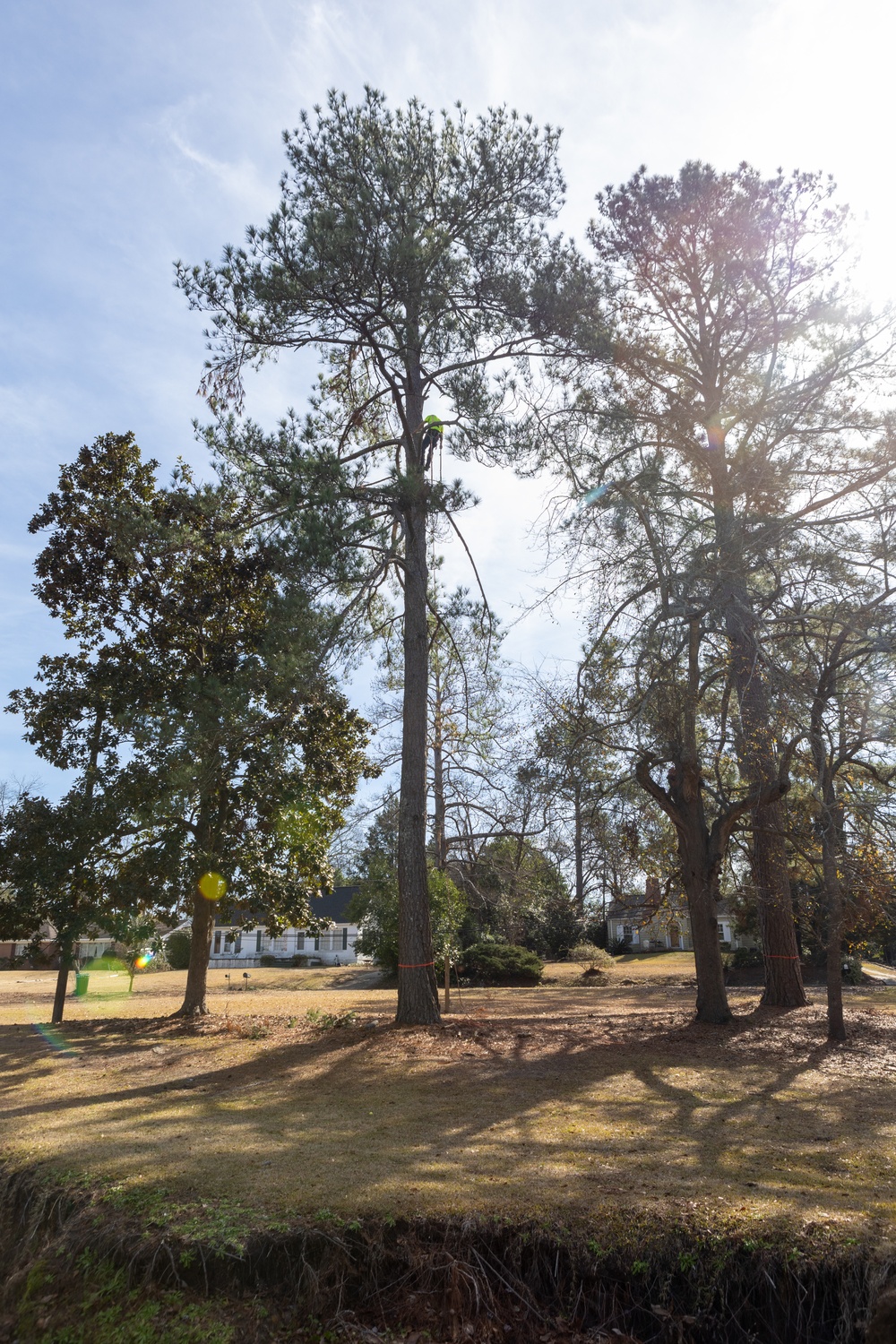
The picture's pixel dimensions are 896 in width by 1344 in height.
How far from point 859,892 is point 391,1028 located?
637 cm

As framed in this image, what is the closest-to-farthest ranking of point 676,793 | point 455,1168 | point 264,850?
point 455,1168 → point 676,793 → point 264,850

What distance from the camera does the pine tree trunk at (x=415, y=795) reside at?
1238 cm

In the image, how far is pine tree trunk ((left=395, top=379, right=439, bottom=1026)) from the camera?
487 inches

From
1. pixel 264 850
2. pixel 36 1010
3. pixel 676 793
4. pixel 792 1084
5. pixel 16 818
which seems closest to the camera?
pixel 792 1084

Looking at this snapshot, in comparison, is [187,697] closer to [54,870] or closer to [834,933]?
[54,870]

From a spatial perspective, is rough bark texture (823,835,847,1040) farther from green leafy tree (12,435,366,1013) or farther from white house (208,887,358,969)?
white house (208,887,358,969)

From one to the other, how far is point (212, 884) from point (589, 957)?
19077 millimetres

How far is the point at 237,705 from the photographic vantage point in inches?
438

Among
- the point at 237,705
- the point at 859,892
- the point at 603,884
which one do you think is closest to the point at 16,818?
the point at 237,705

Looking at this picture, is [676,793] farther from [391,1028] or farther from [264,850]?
[264,850]

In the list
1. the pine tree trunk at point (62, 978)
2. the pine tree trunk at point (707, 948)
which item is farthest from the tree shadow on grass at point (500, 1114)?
the pine tree trunk at point (62, 978)

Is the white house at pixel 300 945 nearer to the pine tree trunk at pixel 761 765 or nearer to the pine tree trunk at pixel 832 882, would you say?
the pine tree trunk at pixel 761 765

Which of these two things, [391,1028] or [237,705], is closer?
[237,705]

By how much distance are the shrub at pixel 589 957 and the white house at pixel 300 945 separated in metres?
15.6
